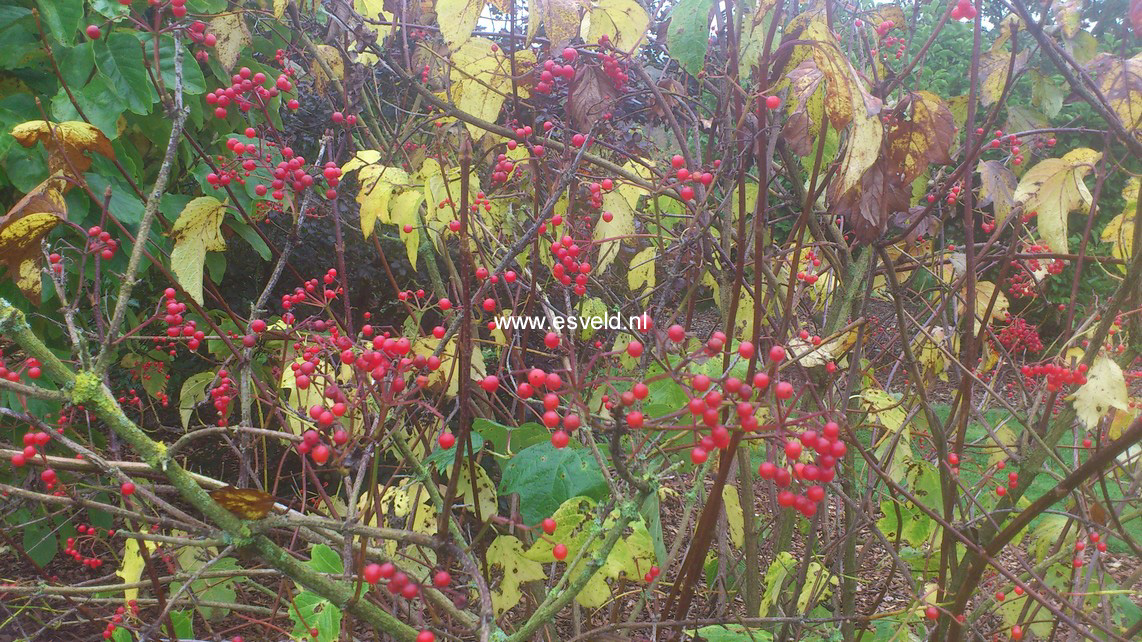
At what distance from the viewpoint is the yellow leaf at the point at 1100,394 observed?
125 centimetres

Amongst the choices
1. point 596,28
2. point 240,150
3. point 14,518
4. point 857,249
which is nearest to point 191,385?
point 240,150

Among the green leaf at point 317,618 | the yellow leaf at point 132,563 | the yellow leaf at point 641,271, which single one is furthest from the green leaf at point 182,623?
the yellow leaf at point 641,271

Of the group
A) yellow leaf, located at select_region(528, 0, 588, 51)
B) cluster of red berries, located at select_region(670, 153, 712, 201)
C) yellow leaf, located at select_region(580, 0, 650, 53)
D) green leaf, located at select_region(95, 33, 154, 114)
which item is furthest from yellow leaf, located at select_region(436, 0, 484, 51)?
green leaf, located at select_region(95, 33, 154, 114)

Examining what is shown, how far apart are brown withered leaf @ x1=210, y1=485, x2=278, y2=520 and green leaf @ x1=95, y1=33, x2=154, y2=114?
186cm

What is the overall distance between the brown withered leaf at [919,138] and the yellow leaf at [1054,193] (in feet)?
1.15

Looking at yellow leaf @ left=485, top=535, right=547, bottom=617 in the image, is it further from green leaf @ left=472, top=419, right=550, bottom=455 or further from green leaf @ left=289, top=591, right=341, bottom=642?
green leaf @ left=289, top=591, right=341, bottom=642

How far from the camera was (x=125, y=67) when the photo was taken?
227 cm

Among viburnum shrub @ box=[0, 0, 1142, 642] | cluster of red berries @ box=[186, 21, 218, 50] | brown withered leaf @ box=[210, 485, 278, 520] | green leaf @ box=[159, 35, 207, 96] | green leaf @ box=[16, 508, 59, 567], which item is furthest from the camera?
green leaf @ box=[16, 508, 59, 567]

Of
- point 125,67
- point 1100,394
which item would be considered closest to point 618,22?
point 1100,394

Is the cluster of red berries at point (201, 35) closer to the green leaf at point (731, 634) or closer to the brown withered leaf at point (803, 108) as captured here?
the brown withered leaf at point (803, 108)

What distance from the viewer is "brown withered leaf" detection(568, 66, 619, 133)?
1640mm

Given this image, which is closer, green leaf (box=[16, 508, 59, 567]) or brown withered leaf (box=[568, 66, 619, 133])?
brown withered leaf (box=[568, 66, 619, 133])

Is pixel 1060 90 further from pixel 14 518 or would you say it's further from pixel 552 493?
pixel 14 518

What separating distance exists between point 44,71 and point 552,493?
2481 mm
